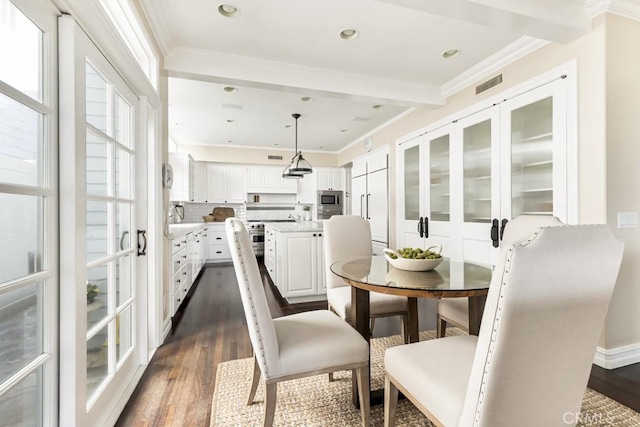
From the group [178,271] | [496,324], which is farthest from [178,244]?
[496,324]

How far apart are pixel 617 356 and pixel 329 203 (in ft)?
18.0

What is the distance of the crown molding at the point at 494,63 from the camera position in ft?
8.12

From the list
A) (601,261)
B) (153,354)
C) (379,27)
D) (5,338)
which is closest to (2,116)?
(5,338)

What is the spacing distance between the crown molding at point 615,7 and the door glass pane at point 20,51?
124 inches

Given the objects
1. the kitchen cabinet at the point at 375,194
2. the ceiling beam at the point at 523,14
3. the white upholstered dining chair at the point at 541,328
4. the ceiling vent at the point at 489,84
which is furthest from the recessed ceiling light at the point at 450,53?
the white upholstered dining chair at the point at 541,328

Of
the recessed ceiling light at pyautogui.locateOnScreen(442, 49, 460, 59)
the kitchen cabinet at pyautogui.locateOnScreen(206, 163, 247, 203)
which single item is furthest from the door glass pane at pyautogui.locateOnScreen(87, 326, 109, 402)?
the kitchen cabinet at pyautogui.locateOnScreen(206, 163, 247, 203)

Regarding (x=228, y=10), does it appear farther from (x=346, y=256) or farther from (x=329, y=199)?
(x=329, y=199)

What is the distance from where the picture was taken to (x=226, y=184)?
6547mm

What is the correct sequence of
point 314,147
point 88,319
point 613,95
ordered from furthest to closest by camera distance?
1. point 314,147
2. point 613,95
3. point 88,319

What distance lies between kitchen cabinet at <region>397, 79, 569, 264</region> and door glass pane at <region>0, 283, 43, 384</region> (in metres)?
3.17

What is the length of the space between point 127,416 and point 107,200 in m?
1.16

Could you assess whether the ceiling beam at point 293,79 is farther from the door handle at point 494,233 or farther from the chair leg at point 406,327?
the chair leg at point 406,327

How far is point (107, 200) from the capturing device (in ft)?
5.10

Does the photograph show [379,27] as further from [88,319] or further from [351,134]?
[351,134]
